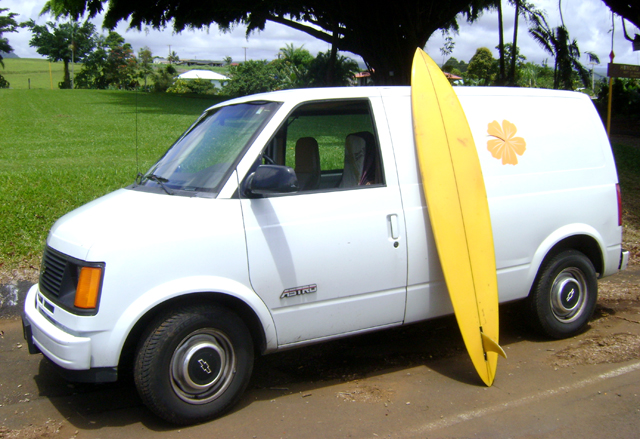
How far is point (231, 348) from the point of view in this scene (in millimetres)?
3754

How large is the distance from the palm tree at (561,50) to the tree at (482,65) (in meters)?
25.9

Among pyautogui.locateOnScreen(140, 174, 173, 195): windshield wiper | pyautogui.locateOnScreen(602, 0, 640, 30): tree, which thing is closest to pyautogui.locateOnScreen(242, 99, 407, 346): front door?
pyautogui.locateOnScreen(140, 174, 173, 195): windshield wiper

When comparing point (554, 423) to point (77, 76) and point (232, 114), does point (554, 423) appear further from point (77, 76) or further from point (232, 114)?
point (77, 76)

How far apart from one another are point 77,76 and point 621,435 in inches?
3008

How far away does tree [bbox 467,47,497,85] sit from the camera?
193 ft

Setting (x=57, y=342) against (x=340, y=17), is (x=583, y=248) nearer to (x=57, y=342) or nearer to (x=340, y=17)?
(x=57, y=342)

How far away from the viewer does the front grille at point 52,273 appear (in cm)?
357

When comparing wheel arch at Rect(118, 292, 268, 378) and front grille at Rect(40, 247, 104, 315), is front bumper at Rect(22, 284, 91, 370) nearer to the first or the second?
front grille at Rect(40, 247, 104, 315)

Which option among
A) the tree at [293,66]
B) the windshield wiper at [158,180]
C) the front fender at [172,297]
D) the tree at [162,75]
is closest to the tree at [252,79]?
the tree at [293,66]

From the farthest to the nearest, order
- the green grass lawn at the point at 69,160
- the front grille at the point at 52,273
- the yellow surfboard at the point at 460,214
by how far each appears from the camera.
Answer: the green grass lawn at the point at 69,160 → the yellow surfboard at the point at 460,214 → the front grille at the point at 52,273

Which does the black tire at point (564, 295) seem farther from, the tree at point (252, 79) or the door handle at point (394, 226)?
the tree at point (252, 79)

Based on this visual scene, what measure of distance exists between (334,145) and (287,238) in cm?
152

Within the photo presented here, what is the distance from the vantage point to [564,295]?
16.8ft

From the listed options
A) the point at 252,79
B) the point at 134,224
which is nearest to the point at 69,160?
the point at 134,224
